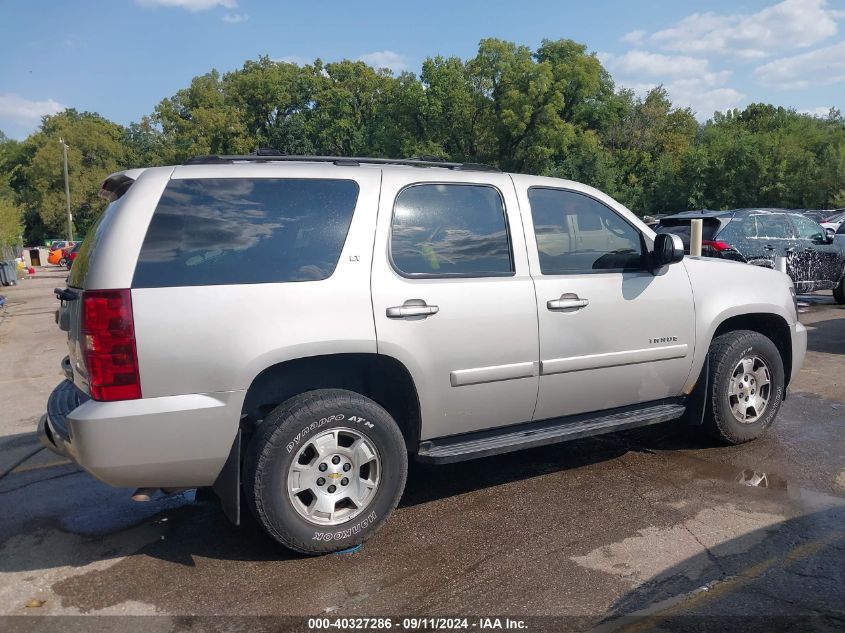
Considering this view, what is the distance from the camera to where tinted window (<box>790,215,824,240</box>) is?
43.7 feet

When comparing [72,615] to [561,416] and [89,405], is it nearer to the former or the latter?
[89,405]

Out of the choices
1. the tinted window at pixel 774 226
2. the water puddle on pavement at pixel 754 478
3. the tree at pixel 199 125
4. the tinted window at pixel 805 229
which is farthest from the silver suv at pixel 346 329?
the tree at pixel 199 125

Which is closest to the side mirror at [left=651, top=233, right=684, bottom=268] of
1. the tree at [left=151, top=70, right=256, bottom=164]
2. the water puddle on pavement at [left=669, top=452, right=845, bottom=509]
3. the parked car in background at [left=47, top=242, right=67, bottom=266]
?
the water puddle on pavement at [left=669, top=452, right=845, bottom=509]

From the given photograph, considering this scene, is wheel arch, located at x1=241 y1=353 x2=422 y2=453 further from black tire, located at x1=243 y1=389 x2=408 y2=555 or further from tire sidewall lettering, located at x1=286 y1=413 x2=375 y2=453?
tire sidewall lettering, located at x1=286 y1=413 x2=375 y2=453

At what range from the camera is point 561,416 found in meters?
4.63

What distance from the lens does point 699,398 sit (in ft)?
17.0

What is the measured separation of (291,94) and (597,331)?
190ft

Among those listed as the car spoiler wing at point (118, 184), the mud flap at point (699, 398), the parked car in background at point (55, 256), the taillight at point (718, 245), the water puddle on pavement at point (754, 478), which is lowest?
the water puddle on pavement at point (754, 478)

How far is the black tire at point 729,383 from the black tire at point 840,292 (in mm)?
9925

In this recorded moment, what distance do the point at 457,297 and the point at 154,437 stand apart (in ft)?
5.61

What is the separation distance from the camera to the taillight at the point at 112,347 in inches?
132

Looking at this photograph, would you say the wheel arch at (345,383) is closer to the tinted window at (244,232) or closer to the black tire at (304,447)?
the black tire at (304,447)

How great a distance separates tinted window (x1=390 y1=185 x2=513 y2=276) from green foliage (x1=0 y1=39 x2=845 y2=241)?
1398 inches

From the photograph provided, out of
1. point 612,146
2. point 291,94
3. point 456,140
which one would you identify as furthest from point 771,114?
point 291,94
